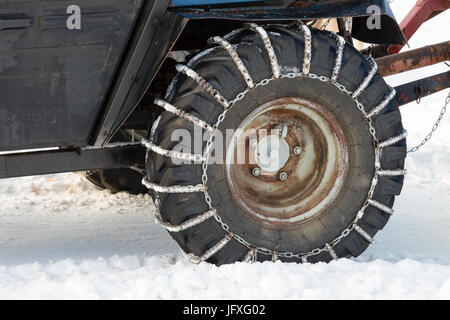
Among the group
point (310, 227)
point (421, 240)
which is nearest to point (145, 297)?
point (310, 227)

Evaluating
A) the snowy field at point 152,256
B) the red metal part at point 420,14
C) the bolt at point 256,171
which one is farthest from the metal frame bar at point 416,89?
the bolt at point 256,171

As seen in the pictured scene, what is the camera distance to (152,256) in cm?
406

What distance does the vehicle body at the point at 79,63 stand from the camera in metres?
3.34

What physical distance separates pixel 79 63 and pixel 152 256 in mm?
1189

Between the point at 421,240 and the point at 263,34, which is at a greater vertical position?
the point at 263,34

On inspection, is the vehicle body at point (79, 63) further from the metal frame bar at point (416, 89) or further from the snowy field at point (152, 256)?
the metal frame bar at point (416, 89)

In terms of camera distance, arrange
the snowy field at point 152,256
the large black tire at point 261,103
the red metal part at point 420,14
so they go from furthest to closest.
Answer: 1. the red metal part at point 420,14
2. the large black tire at point 261,103
3. the snowy field at point 152,256

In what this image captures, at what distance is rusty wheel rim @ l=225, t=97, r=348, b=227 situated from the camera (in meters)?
3.83

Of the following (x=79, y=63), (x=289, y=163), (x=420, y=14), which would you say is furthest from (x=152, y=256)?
(x=420, y=14)

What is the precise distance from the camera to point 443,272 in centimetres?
358

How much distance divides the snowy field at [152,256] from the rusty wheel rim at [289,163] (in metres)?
0.36

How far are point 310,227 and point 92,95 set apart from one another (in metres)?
1.30

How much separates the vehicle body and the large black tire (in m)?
0.17
